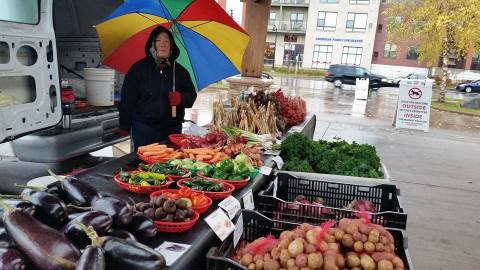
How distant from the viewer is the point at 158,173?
8.56ft

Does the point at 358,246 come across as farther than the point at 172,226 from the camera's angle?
No

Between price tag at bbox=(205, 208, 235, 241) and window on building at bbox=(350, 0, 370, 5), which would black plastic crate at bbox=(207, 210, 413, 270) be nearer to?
price tag at bbox=(205, 208, 235, 241)

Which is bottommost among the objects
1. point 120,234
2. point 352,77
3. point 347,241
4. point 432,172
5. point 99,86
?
point 432,172

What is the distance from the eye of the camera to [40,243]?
1276 millimetres

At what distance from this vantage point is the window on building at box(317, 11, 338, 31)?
4453 centimetres

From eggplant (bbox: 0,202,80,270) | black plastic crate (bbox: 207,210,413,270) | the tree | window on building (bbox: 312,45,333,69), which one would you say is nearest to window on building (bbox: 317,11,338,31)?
window on building (bbox: 312,45,333,69)

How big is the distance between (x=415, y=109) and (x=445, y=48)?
995 centimetres

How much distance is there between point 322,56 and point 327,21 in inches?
154

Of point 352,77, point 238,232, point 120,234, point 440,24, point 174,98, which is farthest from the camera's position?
point 352,77

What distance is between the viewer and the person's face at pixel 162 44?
13.1ft

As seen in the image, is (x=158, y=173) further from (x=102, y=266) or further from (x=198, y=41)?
(x=198, y=41)

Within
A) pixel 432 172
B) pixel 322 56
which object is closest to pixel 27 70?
pixel 432 172

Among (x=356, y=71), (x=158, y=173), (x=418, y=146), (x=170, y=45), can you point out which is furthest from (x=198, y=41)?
(x=356, y=71)

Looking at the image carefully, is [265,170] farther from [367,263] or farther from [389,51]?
[389,51]
